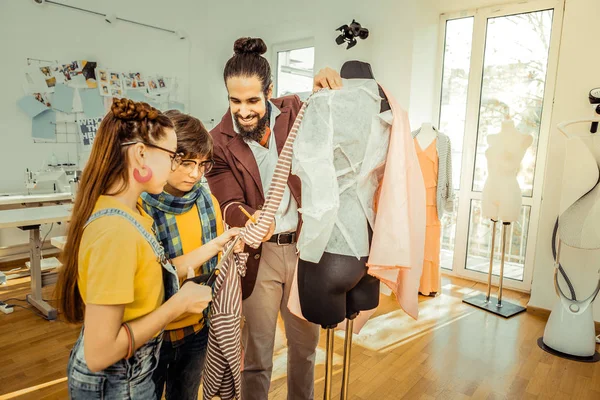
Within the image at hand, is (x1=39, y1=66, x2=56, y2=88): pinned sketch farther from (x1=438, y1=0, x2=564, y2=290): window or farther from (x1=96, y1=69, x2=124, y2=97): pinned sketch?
(x1=438, y1=0, x2=564, y2=290): window

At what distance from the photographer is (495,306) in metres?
3.64

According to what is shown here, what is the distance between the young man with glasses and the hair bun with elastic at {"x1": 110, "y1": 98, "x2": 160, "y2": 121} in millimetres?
199

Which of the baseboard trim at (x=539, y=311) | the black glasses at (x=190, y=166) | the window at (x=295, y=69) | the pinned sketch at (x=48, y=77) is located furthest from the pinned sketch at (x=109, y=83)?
the baseboard trim at (x=539, y=311)

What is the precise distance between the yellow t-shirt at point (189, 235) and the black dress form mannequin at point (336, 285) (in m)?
0.33

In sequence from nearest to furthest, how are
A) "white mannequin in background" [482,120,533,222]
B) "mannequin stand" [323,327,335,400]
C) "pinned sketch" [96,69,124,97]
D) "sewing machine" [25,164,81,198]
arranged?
"mannequin stand" [323,327,335,400] → "white mannequin in background" [482,120,533,222] → "sewing machine" [25,164,81,198] → "pinned sketch" [96,69,124,97]

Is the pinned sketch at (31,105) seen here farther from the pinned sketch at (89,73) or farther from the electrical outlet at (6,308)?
the electrical outlet at (6,308)

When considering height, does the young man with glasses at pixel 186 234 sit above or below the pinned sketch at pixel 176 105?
below

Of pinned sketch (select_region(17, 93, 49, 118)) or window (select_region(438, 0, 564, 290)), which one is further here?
pinned sketch (select_region(17, 93, 49, 118))

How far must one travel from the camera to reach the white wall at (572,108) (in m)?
3.05

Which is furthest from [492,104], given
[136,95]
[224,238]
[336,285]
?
[136,95]

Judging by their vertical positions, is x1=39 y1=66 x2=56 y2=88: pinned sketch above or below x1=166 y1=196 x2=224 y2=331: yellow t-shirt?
above

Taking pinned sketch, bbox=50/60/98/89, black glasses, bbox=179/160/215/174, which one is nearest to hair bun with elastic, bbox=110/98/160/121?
black glasses, bbox=179/160/215/174

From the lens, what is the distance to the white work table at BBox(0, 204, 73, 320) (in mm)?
3085

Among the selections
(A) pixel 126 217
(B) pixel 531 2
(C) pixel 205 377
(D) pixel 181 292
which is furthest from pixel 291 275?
(B) pixel 531 2
